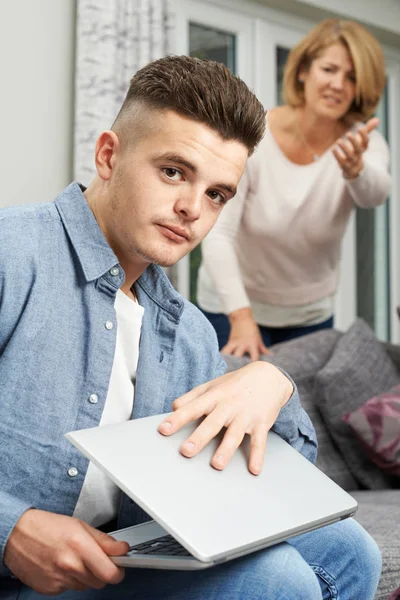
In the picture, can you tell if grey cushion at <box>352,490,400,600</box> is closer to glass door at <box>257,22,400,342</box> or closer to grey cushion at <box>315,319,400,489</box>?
grey cushion at <box>315,319,400,489</box>

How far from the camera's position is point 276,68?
4027 mm

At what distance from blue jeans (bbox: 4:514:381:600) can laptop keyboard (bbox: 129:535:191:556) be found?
0.05 m

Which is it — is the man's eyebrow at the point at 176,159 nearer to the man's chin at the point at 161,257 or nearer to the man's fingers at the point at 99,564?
the man's chin at the point at 161,257

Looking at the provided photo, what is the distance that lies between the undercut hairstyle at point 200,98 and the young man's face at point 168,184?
0.02 metres

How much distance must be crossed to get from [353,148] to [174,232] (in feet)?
4.08

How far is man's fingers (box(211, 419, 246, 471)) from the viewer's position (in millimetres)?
983

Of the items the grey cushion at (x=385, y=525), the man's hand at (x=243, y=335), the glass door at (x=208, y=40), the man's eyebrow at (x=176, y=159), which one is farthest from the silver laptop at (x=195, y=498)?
the glass door at (x=208, y=40)

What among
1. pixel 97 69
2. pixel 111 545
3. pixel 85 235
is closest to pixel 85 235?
pixel 85 235

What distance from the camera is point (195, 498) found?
2.98 ft

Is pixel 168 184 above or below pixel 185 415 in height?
above

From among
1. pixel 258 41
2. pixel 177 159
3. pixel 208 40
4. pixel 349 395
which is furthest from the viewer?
pixel 258 41

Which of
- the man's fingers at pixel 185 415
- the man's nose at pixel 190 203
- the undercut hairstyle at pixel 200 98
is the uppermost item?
the undercut hairstyle at pixel 200 98

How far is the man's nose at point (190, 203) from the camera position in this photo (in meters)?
1.14

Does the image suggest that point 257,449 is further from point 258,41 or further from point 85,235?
point 258,41
